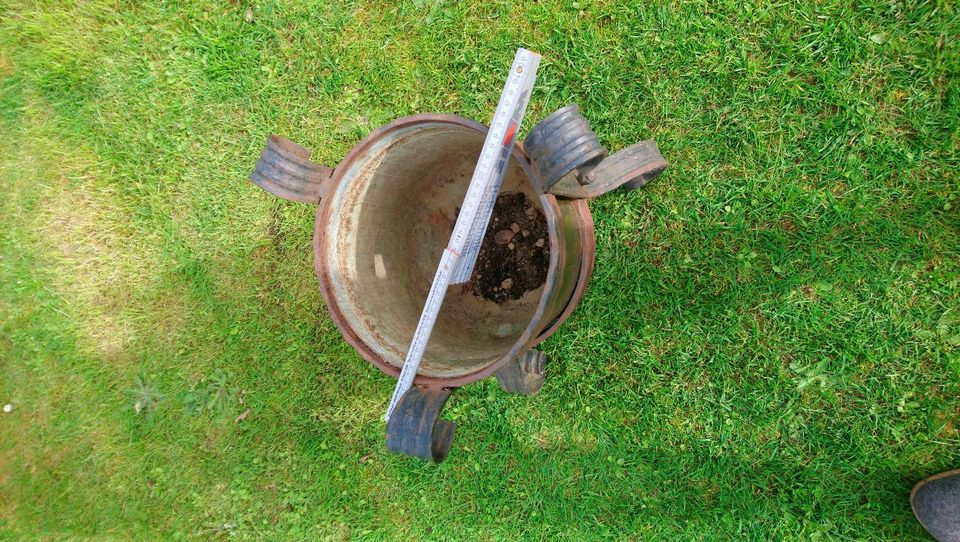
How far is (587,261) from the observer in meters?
2.45

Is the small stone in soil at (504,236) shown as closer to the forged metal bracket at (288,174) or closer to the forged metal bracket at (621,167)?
the forged metal bracket at (621,167)

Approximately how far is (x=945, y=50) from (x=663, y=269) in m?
1.62

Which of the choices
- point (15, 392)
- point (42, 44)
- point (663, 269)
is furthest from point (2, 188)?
point (663, 269)

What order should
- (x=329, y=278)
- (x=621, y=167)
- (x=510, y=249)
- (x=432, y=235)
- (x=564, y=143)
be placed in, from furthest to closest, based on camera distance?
1. (x=432, y=235)
2. (x=510, y=249)
3. (x=621, y=167)
4. (x=329, y=278)
5. (x=564, y=143)

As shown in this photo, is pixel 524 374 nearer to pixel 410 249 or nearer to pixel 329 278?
pixel 410 249

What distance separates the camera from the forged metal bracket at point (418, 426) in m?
1.74

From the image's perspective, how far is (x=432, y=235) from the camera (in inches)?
109

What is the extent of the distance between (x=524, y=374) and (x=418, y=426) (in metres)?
0.87

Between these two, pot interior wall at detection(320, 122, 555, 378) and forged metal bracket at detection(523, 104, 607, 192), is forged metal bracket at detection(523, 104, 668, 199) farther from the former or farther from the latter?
pot interior wall at detection(320, 122, 555, 378)

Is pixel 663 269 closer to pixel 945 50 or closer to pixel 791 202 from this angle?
pixel 791 202

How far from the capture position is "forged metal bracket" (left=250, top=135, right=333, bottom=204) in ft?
6.08

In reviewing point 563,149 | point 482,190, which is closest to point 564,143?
point 563,149

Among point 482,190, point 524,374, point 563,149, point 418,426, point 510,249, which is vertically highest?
point 563,149

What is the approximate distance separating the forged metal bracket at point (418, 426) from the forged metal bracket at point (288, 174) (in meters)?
0.81
